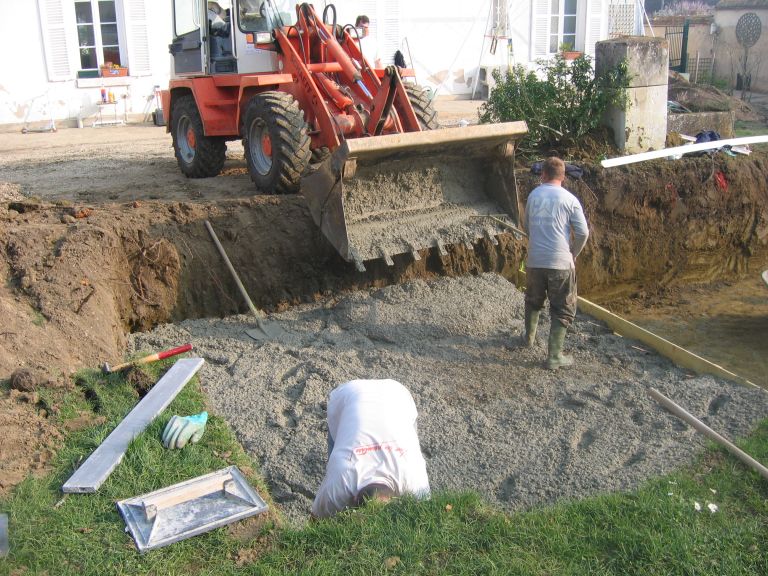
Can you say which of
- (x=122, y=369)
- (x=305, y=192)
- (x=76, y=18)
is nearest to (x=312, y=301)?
(x=305, y=192)

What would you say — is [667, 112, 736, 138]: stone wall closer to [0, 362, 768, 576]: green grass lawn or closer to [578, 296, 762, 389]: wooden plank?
[578, 296, 762, 389]: wooden plank

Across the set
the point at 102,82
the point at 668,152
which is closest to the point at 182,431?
the point at 668,152

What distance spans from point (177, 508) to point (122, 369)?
193cm

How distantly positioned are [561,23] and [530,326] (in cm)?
1636

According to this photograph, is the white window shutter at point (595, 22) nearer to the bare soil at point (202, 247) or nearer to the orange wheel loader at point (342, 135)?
the bare soil at point (202, 247)

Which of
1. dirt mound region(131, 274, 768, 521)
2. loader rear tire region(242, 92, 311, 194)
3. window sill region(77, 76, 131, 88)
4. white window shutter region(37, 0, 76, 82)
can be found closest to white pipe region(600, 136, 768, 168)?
dirt mound region(131, 274, 768, 521)

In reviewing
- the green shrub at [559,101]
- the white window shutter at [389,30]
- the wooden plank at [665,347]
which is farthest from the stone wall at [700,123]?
the white window shutter at [389,30]

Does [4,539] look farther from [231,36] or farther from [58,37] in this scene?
[58,37]

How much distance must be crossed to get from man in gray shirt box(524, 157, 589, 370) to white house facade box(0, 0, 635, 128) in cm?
1258

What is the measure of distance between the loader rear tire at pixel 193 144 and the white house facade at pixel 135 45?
774 cm

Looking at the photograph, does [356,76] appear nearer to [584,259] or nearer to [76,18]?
[584,259]

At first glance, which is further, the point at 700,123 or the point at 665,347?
the point at 700,123

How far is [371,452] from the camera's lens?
11.8 ft

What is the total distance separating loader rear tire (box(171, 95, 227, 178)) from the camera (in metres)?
9.87
